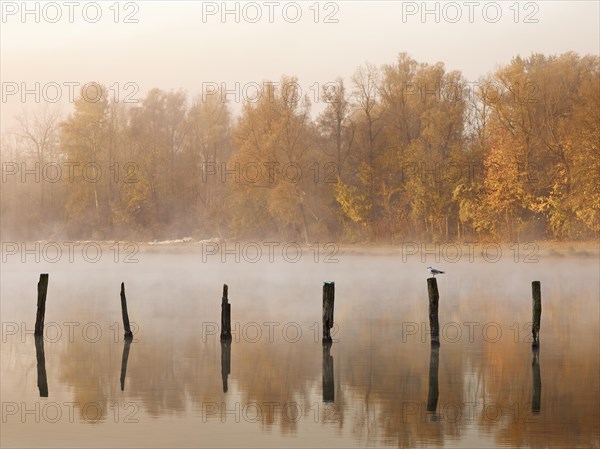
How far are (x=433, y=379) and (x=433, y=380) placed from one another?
0.47 feet

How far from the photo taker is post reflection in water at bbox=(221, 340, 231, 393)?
30.2m

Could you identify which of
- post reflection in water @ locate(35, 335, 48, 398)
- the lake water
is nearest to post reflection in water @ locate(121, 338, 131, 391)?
the lake water

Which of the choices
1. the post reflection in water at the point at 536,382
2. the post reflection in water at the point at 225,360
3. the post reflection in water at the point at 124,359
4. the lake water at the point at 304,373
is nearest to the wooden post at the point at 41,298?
the lake water at the point at 304,373

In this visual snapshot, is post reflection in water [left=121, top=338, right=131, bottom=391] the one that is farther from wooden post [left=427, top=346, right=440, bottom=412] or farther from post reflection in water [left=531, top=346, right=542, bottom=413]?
post reflection in water [left=531, top=346, right=542, bottom=413]

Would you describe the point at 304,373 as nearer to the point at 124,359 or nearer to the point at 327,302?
the point at 327,302

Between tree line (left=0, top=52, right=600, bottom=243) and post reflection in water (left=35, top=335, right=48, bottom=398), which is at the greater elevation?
tree line (left=0, top=52, right=600, bottom=243)

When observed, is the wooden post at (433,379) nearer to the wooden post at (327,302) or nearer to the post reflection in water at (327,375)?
the post reflection in water at (327,375)

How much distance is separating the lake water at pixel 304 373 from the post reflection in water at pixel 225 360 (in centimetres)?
7

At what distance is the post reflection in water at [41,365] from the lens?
2852 centimetres

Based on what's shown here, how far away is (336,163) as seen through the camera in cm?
9375

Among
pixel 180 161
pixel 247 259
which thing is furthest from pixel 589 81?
pixel 180 161

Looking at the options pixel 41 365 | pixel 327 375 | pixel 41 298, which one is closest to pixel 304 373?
pixel 327 375

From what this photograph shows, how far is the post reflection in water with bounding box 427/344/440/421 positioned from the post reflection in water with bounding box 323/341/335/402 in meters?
2.42

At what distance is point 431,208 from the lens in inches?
3445
